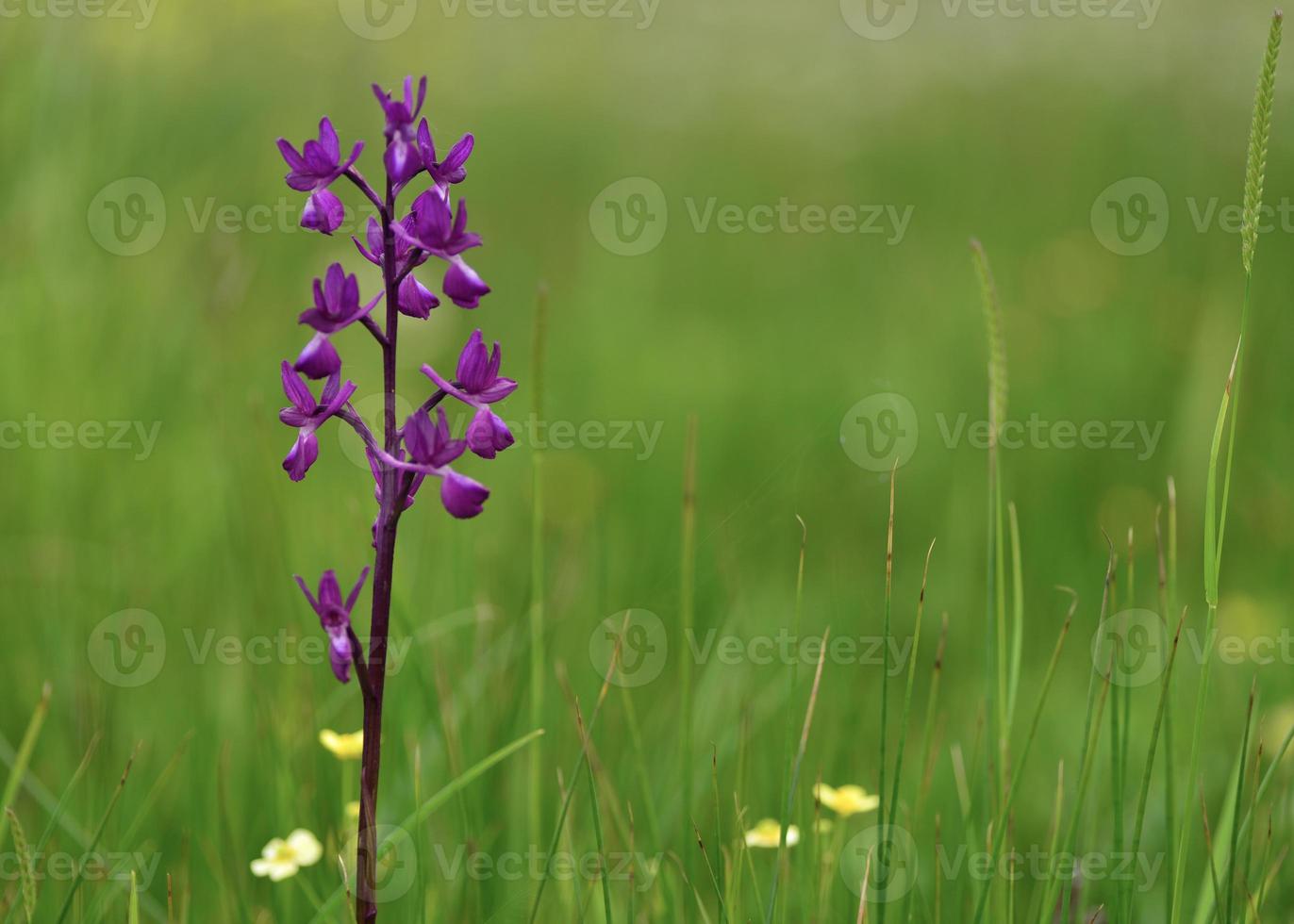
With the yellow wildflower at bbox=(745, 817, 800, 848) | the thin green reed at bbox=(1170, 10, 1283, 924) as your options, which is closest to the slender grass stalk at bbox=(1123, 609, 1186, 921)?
the thin green reed at bbox=(1170, 10, 1283, 924)

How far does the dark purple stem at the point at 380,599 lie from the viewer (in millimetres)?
1426

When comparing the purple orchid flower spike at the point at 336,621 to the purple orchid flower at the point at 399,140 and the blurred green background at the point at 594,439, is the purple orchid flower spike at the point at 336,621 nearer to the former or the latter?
the blurred green background at the point at 594,439

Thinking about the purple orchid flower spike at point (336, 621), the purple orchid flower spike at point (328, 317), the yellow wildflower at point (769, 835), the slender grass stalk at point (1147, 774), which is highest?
the purple orchid flower spike at point (328, 317)

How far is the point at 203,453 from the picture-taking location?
3.83 m

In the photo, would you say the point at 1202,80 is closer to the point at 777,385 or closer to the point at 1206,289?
the point at 1206,289

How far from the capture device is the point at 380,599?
1.46 meters

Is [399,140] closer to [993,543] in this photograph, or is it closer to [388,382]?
[388,382]

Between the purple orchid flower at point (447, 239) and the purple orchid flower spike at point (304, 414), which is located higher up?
the purple orchid flower at point (447, 239)

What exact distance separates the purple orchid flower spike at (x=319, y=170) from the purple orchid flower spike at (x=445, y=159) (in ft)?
0.28

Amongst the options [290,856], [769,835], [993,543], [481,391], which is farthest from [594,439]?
[481,391]

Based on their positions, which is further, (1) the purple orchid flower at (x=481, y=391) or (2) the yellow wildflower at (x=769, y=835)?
(2) the yellow wildflower at (x=769, y=835)

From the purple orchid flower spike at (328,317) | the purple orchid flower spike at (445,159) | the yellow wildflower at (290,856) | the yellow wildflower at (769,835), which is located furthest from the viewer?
the yellow wildflower at (769,835)

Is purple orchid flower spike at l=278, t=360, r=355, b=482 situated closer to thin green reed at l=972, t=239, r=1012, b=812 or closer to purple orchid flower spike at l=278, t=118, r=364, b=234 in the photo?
purple orchid flower spike at l=278, t=118, r=364, b=234

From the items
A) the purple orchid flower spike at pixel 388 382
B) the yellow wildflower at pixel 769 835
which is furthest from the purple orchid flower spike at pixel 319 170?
the yellow wildflower at pixel 769 835
